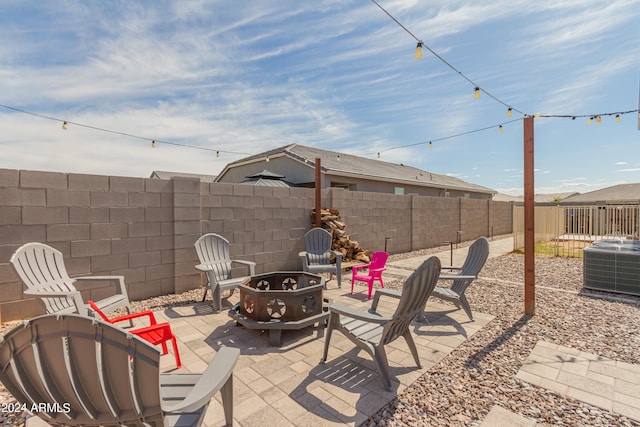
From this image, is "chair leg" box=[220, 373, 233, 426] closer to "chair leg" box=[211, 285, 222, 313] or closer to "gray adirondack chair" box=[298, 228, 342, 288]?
"chair leg" box=[211, 285, 222, 313]

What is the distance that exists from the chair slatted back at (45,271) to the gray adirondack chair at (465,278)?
13.6ft

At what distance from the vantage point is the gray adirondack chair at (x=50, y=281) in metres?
2.86

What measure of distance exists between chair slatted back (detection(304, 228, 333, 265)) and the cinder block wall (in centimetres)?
71

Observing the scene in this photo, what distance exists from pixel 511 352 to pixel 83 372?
3427mm

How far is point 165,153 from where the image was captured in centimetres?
954

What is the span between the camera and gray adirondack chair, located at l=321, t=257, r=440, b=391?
2250 millimetres

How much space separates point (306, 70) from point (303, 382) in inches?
272

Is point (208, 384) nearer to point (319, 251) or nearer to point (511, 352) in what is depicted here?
point (511, 352)

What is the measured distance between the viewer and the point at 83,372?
119cm

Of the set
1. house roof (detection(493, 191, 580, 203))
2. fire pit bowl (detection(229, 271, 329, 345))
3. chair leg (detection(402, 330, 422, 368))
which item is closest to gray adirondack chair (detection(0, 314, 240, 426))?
fire pit bowl (detection(229, 271, 329, 345))

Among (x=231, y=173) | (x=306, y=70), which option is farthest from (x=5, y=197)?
(x=231, y=173)

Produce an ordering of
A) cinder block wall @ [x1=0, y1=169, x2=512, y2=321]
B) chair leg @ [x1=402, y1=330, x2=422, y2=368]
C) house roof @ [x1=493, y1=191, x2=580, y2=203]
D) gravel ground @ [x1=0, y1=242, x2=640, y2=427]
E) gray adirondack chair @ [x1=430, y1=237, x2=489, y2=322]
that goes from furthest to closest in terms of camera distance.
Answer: house roof @ [x1=493, y1=191, x2=580, y2=203], gray adirondack chair @ [x1=430, y1=237, x2=489, y2=322], cinder block wall @ [x1=0, y1=169, x2=512, y2=321], chair leg @ [x1=402, y1=330, x2=422, y2=368], gravel ground @ [x1=0, y1=242, x2=640, y2=427]

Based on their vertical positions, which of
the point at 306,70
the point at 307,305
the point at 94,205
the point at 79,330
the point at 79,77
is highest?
the point at 306,70

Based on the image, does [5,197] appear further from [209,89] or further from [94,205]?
[209,89]
